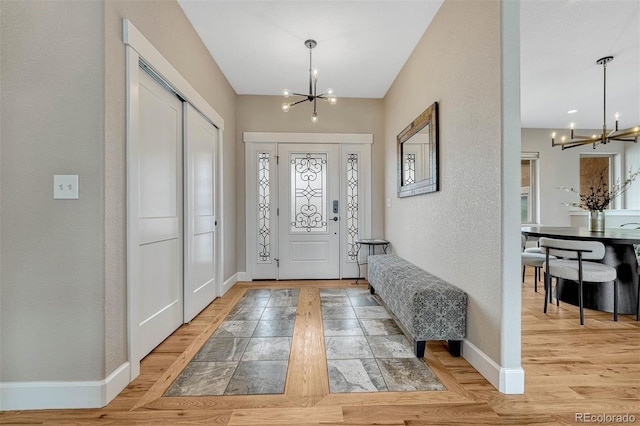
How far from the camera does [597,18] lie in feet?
8.23

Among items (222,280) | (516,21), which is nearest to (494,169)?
(516,21)

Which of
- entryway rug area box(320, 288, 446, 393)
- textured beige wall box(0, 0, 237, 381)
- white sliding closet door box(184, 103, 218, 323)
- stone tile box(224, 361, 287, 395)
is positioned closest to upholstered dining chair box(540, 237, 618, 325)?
entryway rug area box(320, 288, 446, 393)

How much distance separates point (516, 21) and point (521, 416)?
215cm

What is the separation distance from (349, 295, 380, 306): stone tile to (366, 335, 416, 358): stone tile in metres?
0.85

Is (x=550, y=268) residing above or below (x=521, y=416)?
above

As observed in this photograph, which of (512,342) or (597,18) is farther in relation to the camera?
(597,18)

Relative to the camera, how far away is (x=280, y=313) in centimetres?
293

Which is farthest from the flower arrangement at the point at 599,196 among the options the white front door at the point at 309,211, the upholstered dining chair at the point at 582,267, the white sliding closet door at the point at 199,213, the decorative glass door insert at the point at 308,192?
the white sliding closet door at the point at 199,213

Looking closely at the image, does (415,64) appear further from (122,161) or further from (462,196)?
(122,161)

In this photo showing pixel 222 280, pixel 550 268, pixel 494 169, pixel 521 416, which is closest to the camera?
pixel 521 416

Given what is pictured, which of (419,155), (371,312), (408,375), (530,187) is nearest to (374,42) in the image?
(419,155)

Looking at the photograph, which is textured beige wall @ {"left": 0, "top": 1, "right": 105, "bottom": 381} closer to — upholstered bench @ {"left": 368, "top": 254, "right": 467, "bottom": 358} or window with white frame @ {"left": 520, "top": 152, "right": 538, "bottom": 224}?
upholstered bench @ {"left": 368, "top": 254, "right": 467, "bottom": 358}

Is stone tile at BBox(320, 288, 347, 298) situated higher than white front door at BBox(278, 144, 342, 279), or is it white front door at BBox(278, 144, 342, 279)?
white front door at BBox(278, 144, 342, 279)

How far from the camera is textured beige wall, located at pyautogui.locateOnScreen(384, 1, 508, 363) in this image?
5.54 feet
